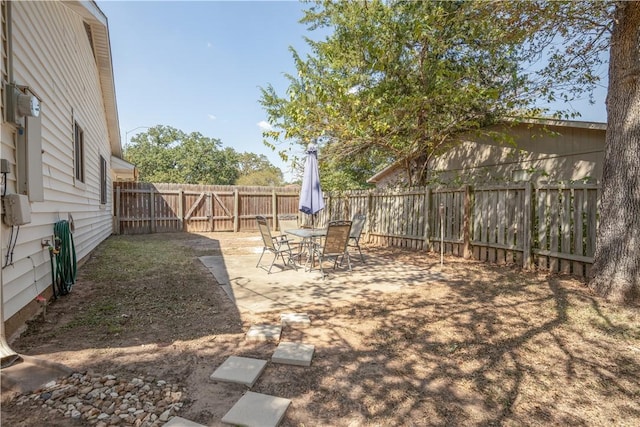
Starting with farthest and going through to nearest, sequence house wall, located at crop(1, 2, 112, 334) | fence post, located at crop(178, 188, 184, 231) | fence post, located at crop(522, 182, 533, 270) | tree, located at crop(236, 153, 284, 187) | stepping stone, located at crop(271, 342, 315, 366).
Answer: tree, located at crop(236, 153, 284, 187)
fence post, located at crop(178, 188, 184, 231)
fence post, located at crop(522, 182, 533, 270)
house wall, located at crop(1, 2, 112, 334)
stepping stone, located at crop(271, 342, 315, 366)

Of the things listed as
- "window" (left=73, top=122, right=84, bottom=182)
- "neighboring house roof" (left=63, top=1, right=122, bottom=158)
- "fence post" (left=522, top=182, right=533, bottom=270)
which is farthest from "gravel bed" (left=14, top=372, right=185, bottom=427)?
"fence post" (left=522, top=182, right=533, bottom=270)

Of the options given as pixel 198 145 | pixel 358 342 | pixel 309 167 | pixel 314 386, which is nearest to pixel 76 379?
pixel 314 386

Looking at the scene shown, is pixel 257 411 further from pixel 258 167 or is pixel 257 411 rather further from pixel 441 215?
pixel 258 167

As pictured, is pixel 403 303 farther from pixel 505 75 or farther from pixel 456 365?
pixel 505 75

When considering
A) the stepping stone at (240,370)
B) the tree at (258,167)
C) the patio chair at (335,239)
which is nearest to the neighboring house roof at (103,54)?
the patio chair at (335,239)

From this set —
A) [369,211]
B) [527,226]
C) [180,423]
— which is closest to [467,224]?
[527,226]

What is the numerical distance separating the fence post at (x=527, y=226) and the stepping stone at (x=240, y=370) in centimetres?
513

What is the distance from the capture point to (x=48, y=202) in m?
3.80

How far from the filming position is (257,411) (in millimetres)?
1892

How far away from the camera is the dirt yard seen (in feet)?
6.40

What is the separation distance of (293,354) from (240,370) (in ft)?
1.45

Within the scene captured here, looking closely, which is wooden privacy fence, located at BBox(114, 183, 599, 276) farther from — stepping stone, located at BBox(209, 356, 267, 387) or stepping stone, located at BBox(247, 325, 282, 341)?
stepping stone, located at BBox(209, 356, 267, 387)

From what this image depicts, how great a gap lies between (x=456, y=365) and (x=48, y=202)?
460 centimetres

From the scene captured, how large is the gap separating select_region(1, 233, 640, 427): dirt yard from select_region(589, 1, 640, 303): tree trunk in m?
0.41
